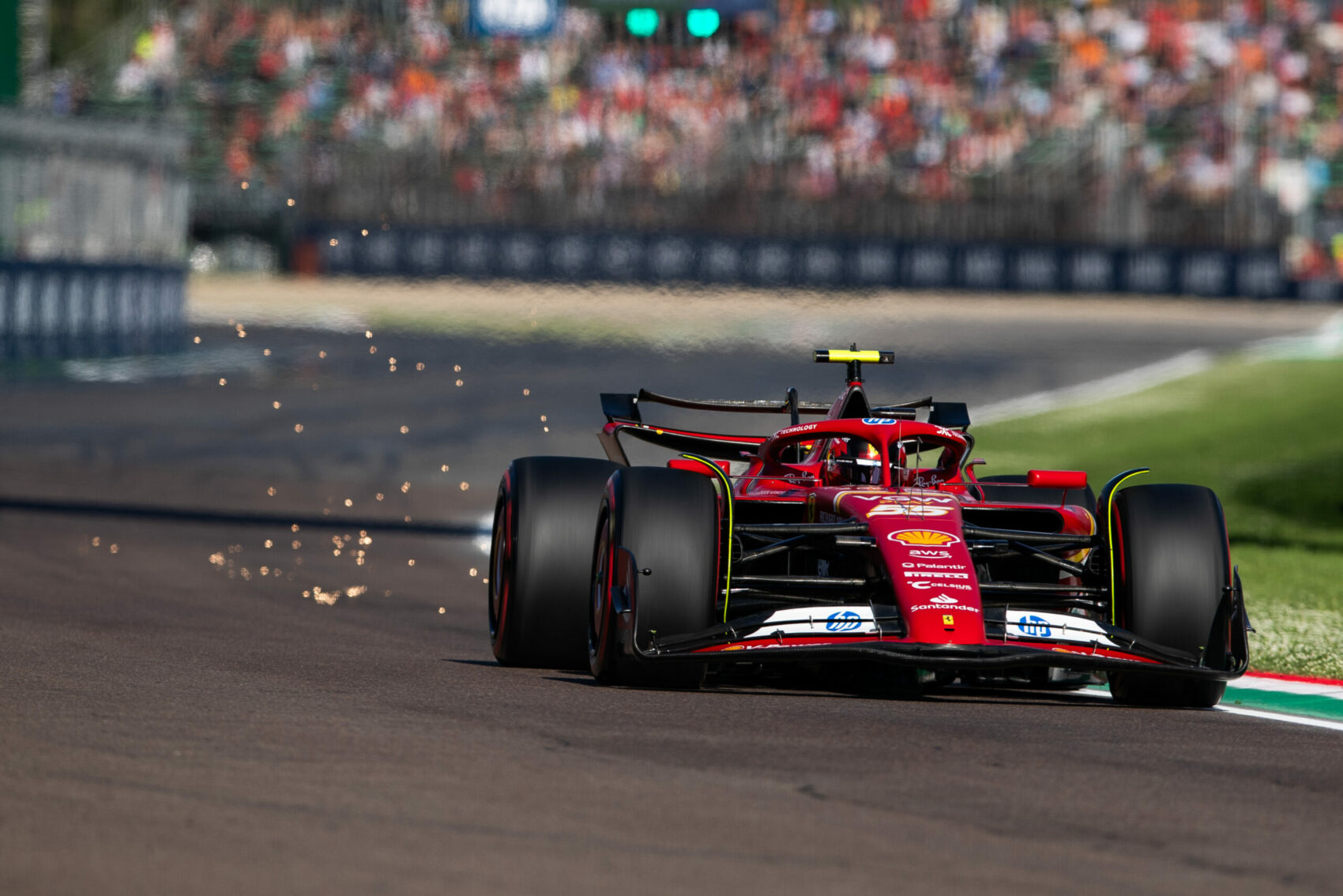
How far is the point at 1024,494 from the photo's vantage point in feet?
28.3

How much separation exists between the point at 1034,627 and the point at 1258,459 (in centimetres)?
1162

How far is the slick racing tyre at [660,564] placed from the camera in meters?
6.64

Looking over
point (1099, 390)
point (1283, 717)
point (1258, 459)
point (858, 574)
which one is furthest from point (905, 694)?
point (1099, 390)

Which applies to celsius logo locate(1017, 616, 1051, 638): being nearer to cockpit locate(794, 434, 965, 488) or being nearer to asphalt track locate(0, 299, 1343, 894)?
asphalt track locate(0, 299, 1343, 894)

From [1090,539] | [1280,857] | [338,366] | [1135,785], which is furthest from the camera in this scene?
[338,366]

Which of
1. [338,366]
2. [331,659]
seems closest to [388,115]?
[338,366]

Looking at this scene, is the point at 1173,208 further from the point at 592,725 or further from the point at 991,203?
the point at 592,725

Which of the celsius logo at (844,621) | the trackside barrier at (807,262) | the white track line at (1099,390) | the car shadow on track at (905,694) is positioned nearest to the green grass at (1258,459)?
the white track line at (1099,390)

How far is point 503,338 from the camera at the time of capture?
30.0 meters

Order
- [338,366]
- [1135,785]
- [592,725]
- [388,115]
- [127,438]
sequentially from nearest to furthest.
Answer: [1135,785] → [592,725] → [127,438] → [338,366] → [388,115]

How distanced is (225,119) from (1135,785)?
39.3m

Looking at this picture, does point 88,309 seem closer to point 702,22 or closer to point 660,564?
point 702,22

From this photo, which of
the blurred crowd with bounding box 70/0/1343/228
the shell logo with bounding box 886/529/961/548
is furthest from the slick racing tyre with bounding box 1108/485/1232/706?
the blurred crowd with bounding box 70/0/1343/228

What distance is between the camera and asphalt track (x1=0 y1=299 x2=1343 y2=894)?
4.20 m
